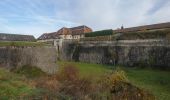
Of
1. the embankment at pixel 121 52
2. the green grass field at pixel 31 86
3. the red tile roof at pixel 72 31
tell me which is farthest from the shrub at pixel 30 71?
the red tile roof at pixel 72 31

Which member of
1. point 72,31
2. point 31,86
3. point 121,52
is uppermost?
point 72,31

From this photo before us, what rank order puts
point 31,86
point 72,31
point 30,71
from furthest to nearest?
point 72,31 → point 30,71 → point 31,86

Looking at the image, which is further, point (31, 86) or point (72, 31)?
point (72, 31)

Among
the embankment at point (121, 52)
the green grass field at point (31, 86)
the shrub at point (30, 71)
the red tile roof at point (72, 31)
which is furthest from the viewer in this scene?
the red tile roof at point (72, 31)

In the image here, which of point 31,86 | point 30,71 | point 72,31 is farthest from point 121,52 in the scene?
point 72,31

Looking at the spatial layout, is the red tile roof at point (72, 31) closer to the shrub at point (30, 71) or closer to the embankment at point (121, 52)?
the embankment at point (121, 52)

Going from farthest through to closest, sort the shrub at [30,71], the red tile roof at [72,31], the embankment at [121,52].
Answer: the red tile roof at [72,31]
the embankment at [121,52]
the shrub at [30,71]

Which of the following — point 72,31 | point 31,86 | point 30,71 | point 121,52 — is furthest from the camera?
point 72,31

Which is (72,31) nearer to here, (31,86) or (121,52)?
(121,52)

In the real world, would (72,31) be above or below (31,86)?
above

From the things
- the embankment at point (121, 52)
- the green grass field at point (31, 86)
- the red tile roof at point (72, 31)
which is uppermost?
the red tile roof at point (72, 31)

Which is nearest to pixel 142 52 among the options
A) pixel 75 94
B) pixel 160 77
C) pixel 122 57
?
pixel 122 57

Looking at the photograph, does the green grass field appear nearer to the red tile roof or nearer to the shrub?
the shrub

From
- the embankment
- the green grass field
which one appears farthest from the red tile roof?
the green grass field
